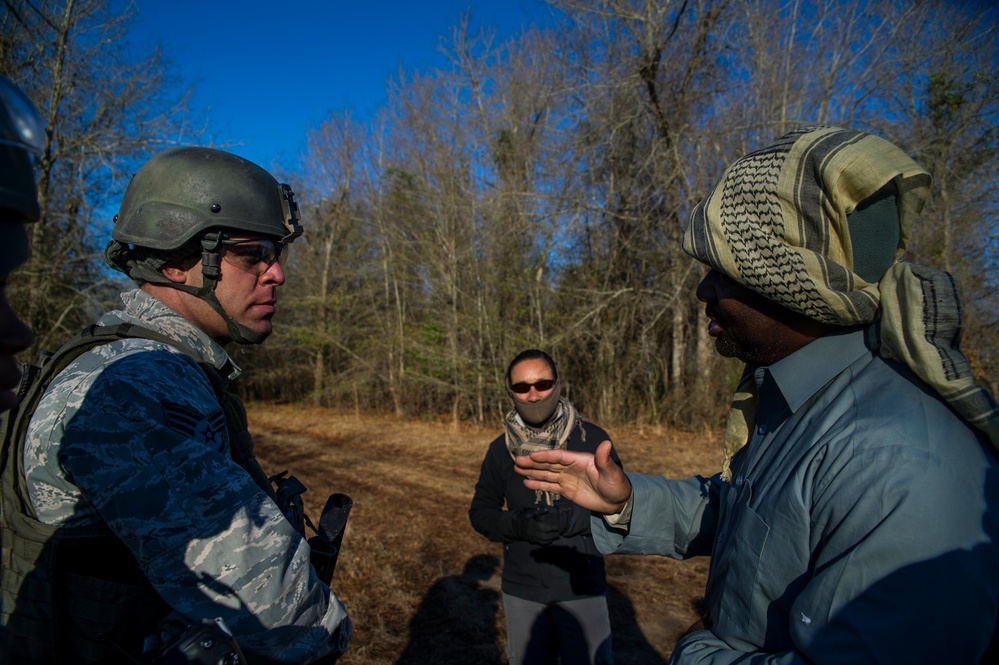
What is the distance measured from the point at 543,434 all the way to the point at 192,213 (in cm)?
231

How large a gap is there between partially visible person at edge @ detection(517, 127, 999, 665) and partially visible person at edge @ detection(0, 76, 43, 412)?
157 cm

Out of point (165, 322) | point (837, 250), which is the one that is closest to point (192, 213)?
point (165, 322)

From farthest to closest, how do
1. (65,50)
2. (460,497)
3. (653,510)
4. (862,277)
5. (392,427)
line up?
(392,427), (65,50), (460,497), (653,510), (862,277)

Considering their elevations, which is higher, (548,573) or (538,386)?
(538,386)

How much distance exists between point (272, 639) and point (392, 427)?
15.7 m

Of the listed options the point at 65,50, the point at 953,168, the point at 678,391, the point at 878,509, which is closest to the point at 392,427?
the point at 678,391

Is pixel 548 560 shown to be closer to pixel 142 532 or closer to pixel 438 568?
pixel 142 532

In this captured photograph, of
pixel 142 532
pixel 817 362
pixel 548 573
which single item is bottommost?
pixel 548 573

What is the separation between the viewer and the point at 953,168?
1334 cm

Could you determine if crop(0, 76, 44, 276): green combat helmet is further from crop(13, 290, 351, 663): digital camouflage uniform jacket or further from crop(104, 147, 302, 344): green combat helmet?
crop(104, 147, 302, 344): green combat helmet

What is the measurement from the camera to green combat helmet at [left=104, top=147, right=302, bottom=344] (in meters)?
2.12

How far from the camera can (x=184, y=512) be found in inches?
57.6

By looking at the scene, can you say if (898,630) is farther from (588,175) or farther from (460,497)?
(588,175)

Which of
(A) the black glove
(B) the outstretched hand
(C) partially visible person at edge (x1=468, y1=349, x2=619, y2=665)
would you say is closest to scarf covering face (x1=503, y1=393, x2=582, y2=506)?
(C) partially visible person at edge (x1=468, y1=349, x2=619, y2=665)
